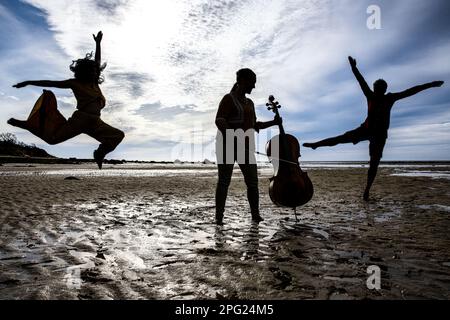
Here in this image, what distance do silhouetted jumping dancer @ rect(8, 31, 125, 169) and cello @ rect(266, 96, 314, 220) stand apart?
2608mm

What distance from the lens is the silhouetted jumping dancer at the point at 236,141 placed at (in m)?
5.12

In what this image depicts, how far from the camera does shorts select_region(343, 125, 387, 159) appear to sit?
6469 mm

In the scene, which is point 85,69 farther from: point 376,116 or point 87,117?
point 376,116

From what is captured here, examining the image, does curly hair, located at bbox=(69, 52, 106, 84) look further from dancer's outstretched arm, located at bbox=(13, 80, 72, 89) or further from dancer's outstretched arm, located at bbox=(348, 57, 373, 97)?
dancer's outstretched arm, located at bbox=(348, 57, 373, 97)

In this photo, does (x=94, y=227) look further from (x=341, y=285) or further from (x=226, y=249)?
(x=341, y=285)

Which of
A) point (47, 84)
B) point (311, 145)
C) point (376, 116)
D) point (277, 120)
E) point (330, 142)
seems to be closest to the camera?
point (47, 84)

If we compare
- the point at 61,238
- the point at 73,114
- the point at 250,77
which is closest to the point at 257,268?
the point at 61,238

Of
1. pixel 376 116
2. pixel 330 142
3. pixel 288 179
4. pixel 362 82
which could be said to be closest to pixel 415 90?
pixel 376 116

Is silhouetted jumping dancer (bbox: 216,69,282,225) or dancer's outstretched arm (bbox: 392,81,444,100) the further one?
dancer's outstretched arm (bbox: 392,81,444,100)

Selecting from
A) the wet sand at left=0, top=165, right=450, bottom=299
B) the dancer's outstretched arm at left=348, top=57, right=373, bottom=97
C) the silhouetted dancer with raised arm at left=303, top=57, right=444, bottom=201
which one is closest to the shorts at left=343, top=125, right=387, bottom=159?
the silhouetted dancer with raised arm at left=303, top=57, right=444, bottom=201

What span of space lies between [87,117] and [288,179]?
A: 3359mm

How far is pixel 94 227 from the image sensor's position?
16.1ft

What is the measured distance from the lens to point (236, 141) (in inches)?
203
